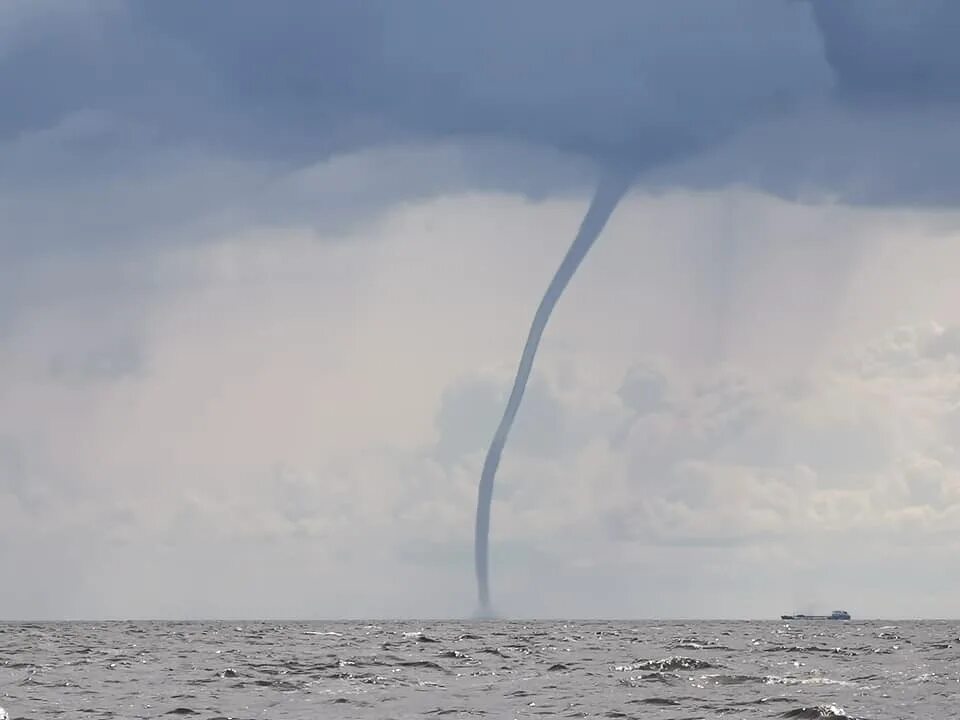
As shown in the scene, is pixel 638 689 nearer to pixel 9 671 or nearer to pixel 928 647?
pixel 9 671

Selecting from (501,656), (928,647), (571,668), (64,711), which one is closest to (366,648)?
(501,656)

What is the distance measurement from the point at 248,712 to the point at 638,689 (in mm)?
17720

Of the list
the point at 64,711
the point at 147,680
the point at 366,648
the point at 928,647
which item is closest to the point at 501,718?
the point at 64,711

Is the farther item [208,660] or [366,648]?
[366,648]

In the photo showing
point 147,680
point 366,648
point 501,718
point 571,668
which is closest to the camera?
point 501,718

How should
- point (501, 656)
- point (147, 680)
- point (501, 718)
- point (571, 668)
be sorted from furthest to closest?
point (501, 656)
point (571, 668)
point (147, 680)
point (501, 718)

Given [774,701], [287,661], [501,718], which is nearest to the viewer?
[501,718]

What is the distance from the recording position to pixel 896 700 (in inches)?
2147

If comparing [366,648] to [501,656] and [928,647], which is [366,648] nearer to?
[501,656]

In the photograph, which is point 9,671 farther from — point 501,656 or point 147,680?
point 501,656

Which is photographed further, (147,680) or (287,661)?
(287,661)

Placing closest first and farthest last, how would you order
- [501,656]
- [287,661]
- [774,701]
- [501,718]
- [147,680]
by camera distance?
[501,718] < [774,701] < [147,680] < [287,661] < [501,656]

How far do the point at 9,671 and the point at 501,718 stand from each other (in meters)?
38.3

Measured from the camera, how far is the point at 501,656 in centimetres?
9031
